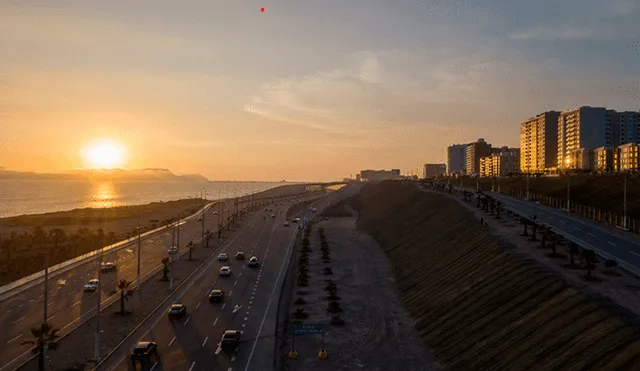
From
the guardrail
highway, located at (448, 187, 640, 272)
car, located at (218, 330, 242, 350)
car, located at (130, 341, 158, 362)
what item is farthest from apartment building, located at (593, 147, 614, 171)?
car, located at (130, 341, 158, 362)

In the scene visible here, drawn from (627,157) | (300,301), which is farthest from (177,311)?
(627,157)

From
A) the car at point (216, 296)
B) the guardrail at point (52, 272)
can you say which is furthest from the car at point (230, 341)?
the guardrail at point (52, 272)

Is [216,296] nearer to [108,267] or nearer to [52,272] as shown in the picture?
[108,267]

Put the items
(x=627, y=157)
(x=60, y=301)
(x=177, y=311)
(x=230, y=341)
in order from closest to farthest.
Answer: (x=230, y=341), (x=177, y=311), (x=60, y=301), (x=627, y=157)

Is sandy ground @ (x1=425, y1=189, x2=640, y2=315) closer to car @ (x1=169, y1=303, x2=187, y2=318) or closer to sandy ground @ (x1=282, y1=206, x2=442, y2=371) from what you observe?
sandy ground @ (x1=282, y1=206, x2=442, y2=371)

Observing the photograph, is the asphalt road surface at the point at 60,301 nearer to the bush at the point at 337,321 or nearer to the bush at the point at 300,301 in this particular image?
the bush at the point at 300,301

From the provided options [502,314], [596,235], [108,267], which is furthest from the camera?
[108,267]

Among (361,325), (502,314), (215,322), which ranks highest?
(502,314)
